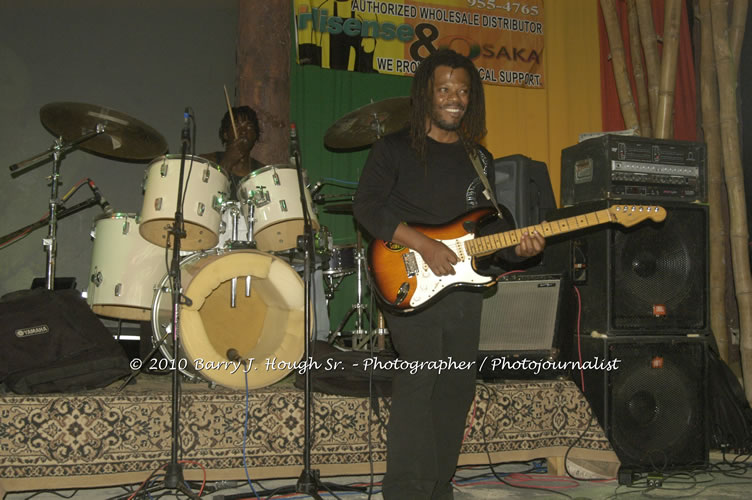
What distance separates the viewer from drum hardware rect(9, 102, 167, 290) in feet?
13.4

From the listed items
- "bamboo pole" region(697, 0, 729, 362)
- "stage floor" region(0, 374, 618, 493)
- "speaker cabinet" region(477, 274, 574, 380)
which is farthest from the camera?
"bamboo pole" region(697, 0, 729, 362)

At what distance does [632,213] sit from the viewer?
2.91 metres

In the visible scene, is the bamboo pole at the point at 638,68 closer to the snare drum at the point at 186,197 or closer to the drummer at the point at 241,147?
the drummer at the point at 241,147

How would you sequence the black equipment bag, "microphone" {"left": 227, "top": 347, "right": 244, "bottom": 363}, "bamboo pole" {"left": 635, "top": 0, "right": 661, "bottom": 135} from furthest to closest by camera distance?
"bamboo pole" {"left": 635, "top": 0, "right": 661, "bottom": 135}, "microphone" {"left": 227, "top": 347, "right": 244, "bottom": 363}, the black equipment bag

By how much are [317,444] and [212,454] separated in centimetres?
50

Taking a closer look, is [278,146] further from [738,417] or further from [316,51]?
[738,417]

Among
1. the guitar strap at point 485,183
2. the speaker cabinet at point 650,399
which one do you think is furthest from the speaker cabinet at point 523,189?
the guitar strap at point 485,183

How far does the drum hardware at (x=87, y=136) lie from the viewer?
4.09m

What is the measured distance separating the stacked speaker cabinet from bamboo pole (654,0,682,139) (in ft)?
3.69

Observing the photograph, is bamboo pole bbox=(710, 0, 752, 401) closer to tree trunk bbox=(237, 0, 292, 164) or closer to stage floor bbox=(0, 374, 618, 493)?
stage floor bbox=(0, 374, 618, 493)

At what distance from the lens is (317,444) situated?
3125mm

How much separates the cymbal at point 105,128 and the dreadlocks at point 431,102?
2121 millimetres

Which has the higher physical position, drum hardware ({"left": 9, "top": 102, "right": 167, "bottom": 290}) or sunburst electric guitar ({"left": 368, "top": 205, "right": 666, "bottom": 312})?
drum hardware ({"left": 9, "top": 102, "right": 167, "bottom": 290})

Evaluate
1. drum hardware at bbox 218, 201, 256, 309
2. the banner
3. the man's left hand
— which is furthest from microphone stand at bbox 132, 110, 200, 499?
the banner
